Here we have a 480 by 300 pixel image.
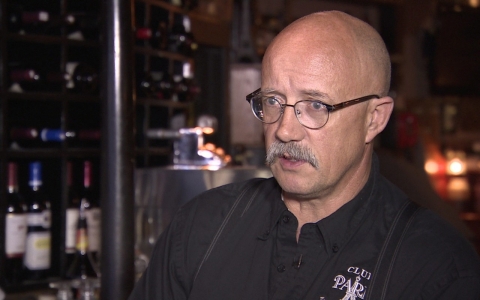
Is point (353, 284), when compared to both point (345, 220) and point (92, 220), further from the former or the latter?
point (92, 220)

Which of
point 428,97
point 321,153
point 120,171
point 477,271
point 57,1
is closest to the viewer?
point 477,271

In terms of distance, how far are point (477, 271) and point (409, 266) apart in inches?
5.3

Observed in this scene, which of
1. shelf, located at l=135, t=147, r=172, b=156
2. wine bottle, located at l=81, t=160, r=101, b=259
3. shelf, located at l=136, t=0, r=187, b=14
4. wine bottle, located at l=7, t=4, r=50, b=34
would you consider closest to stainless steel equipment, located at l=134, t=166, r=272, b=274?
wine bottle, located at l=81, t=160, r=101, b=259

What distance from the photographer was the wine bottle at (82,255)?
2803 mm

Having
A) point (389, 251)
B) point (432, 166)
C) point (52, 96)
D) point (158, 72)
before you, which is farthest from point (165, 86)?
point (432, 166)

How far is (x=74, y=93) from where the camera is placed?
2.91 meters

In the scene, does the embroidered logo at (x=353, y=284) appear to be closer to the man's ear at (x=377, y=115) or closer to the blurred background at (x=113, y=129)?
the man's ear at (x=377, y=115)

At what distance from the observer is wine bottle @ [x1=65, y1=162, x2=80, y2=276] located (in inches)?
110

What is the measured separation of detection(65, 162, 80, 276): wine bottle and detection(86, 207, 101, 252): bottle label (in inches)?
2.2

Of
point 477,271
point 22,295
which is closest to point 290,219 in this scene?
point 477,271

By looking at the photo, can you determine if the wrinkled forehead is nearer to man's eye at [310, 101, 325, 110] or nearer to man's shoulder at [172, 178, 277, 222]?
man's eye at [310, 101, 325, 110]

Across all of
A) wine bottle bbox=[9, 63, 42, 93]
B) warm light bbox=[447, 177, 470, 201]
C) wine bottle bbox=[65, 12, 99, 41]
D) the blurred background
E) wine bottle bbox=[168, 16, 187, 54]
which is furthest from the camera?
warm light bbox=[447, 177, 470, 201]

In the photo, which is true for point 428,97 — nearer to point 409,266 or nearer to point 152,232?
point 152,232

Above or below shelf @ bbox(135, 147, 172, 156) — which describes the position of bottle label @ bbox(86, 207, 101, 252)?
below
